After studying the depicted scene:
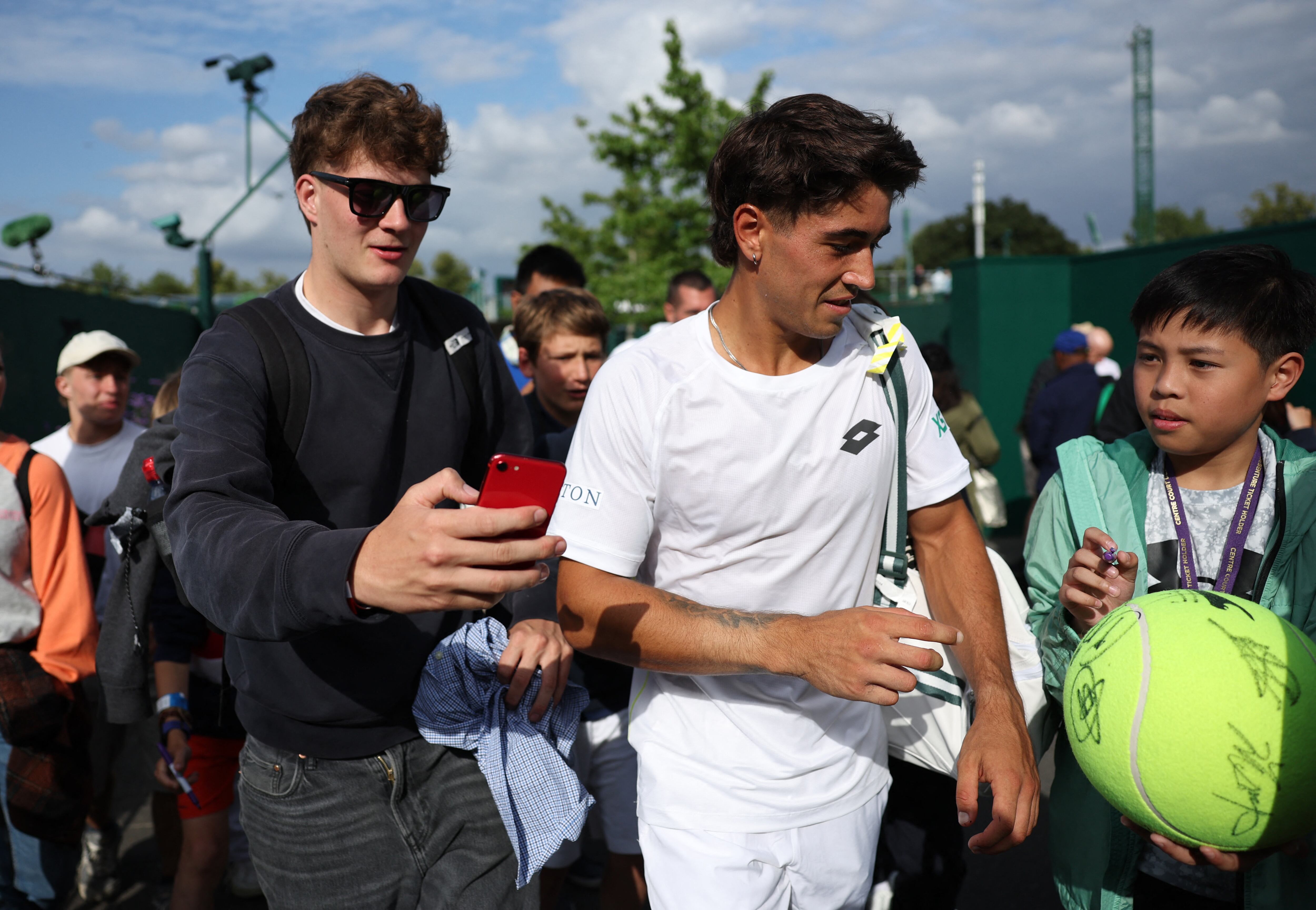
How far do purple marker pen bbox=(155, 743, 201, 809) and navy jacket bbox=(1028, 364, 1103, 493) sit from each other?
6.31 m

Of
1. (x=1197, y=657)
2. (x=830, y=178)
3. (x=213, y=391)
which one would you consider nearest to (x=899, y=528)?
(x=1197, y=657)

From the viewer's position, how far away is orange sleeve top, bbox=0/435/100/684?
3600mm

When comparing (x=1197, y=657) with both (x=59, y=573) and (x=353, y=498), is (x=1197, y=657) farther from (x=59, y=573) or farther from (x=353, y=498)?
(x=59, y=573)

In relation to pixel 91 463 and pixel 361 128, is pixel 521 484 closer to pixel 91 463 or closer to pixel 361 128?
pixel 361 128

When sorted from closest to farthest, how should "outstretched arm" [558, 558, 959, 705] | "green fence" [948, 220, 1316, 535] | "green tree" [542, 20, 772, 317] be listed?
1. "outstretched arm" [558, 558, 959, 705]
2. "green fence" [948, 220, 1316, 535]
3. "green tree" [542, 20, 772, 317]

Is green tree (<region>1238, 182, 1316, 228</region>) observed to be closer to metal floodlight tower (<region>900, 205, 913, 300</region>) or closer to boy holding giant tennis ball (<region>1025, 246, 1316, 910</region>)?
metal floodlight tower (<region>900, 205, 913, 300</region>)

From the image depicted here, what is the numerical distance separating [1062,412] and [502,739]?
6.54m

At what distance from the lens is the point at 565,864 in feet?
12.4

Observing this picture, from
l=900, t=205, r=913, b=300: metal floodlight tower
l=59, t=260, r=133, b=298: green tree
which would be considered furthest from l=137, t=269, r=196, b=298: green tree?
l=900, t=205, r=913, b=300: metal floodlight tower

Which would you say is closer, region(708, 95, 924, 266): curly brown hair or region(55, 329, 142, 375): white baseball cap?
region(708, 95, 924, 266): curly brown hair

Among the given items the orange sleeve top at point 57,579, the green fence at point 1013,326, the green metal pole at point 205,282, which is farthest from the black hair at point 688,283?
the green metal pole at point 205,282

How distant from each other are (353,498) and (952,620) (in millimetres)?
1479

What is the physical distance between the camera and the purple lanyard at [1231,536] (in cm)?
234

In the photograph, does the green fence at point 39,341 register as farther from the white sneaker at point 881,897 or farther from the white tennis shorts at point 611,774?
the white sneaker at point 881,897
